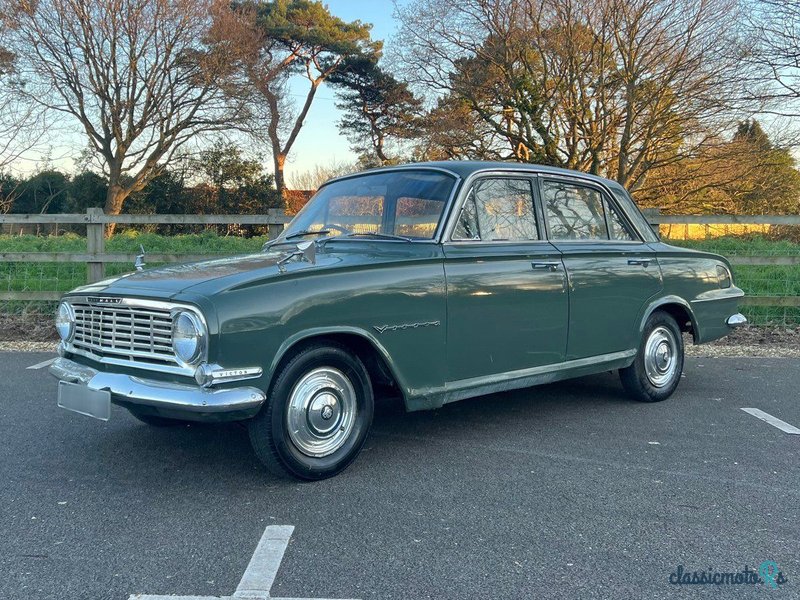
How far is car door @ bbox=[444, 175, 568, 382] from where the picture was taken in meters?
4.02

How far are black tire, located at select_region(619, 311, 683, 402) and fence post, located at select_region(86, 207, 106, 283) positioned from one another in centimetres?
606

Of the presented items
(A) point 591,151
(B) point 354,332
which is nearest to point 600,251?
(B) point 354,332

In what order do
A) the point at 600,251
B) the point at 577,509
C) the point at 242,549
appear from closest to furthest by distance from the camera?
the point at 242,549 → the point at 577,509 → the point at 600,251

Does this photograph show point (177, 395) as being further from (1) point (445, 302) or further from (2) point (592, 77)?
(2) point (592, 77)

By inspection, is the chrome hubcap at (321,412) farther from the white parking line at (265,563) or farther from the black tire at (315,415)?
the white parking line at (265,563)

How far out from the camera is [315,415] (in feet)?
11.6

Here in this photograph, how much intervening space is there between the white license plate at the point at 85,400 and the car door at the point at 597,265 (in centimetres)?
279

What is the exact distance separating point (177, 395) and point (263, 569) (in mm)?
929

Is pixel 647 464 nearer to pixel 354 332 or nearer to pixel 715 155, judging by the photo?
pixel 354 332

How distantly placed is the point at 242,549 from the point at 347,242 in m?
1.98

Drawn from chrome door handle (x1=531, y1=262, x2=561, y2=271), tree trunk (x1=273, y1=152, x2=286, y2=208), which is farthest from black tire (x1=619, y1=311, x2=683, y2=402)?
tree trunk (x1=273, y1=152, x2=286, y2=208)

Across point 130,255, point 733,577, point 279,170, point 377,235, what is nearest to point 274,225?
point 130,255

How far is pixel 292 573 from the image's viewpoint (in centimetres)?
263

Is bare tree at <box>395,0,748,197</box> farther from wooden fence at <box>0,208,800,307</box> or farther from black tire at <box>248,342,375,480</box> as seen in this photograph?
black tire at <box>248,342,375,480</box>
